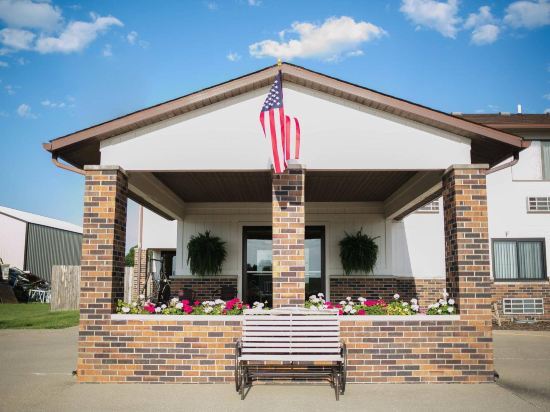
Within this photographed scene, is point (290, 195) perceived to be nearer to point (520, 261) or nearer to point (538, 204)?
point (520, 261)

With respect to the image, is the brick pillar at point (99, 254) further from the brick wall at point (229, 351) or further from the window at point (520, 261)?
the window at point (520, 261)

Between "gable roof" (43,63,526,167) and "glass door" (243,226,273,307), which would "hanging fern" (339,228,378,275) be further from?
"gable roof" (43,63,526,167)

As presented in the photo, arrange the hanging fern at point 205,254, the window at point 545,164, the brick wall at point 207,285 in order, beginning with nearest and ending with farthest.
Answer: the hanging fern at point 205,254
the brick wall at point 207,285
the window at point 545,164

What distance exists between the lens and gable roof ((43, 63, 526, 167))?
7305 mm

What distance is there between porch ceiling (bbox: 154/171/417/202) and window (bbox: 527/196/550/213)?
5.78m

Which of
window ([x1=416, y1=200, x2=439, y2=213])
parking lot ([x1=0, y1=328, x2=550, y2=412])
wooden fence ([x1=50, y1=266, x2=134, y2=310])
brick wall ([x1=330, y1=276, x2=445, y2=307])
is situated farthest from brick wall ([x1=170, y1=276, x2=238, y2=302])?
wooden fence ([x1=50, y1=266, x2=134, y2=310])

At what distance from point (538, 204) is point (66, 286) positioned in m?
16.9

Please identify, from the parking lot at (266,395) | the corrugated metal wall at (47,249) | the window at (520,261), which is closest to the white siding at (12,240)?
the corrugated metal wall at (47,249)

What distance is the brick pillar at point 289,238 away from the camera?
285 inches

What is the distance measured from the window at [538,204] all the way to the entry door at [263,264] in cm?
675

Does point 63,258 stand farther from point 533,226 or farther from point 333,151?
point 333,151

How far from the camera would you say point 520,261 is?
15633 mm

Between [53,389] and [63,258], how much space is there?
35.0m

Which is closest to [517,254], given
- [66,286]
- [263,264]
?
[263,264]
